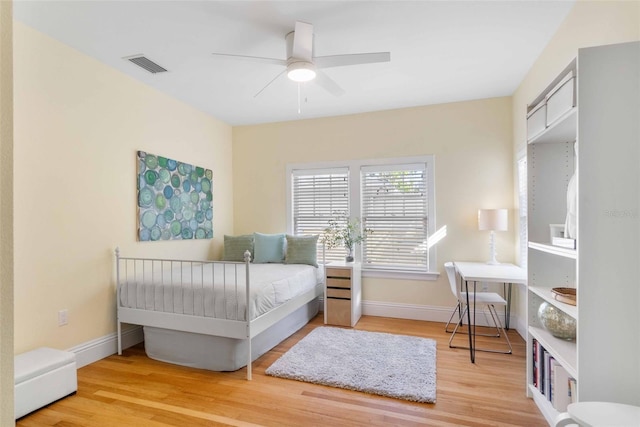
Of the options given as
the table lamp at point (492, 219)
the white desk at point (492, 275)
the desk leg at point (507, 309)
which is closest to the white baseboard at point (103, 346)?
the white desk at point (492, 275)

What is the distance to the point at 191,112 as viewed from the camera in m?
4.05

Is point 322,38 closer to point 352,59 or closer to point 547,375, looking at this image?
point 352,59

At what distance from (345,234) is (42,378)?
3.03 metres

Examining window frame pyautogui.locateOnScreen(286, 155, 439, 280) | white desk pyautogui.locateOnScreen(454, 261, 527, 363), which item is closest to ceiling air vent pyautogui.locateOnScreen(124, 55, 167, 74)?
window frame pyautogui.locateOnScreen(286, 155, 439, 280)

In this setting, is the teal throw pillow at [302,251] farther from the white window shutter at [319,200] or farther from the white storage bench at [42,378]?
the white storage bench at [42,378]

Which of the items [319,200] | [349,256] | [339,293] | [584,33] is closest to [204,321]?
[339,293]

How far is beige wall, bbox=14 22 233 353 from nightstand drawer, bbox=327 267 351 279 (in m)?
1.88

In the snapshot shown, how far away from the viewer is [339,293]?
12.6ft

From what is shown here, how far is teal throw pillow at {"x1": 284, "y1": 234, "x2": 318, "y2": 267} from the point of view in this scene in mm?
4066

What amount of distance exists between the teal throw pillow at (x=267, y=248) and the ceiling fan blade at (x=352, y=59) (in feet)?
7.85

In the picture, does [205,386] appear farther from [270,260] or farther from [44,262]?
[270,260]

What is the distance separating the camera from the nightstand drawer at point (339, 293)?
3.80 m

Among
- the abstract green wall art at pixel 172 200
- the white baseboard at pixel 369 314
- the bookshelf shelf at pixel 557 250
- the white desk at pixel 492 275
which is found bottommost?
the white baseboard at pixel 369 314

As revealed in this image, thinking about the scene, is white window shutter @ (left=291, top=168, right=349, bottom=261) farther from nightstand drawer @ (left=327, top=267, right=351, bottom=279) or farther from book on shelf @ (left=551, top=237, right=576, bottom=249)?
book on shelf @ (left=551, top=237, right=576, bottom=249)
